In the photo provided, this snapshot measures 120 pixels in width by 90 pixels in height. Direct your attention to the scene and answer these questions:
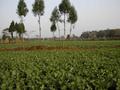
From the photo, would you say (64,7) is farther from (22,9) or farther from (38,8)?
(22,9)

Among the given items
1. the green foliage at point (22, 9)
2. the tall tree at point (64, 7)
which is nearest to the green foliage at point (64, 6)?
the tall tree at point (64, 7)

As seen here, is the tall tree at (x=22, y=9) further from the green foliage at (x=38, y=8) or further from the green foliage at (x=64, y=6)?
the green foliage at (x=64, y=6)

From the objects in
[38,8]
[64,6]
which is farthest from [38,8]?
[64,6]

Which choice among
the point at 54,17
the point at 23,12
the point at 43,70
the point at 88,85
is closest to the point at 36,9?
the point at 23,12

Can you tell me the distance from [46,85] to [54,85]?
0.29 metres

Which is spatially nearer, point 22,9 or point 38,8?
point 38,8

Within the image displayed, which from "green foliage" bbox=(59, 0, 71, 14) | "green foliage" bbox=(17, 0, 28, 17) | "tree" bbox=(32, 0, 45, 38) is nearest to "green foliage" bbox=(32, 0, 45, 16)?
"tree" bbox=(32, 0, 45, 38)

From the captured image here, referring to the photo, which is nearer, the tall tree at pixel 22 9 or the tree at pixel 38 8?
the tree at pixel 38 8

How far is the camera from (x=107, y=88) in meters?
7.11

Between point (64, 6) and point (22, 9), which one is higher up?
point (64, 6)

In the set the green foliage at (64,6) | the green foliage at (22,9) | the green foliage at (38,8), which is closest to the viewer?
the green foliage at (38,8)

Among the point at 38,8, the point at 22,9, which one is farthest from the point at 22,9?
the point at 38,8

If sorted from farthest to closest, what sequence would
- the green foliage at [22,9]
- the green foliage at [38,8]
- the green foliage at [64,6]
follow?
the green foliage at [22,9], the green foliage at [64,6], the green foliage at [38,8]

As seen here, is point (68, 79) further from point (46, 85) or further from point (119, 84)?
point (119, 84)
